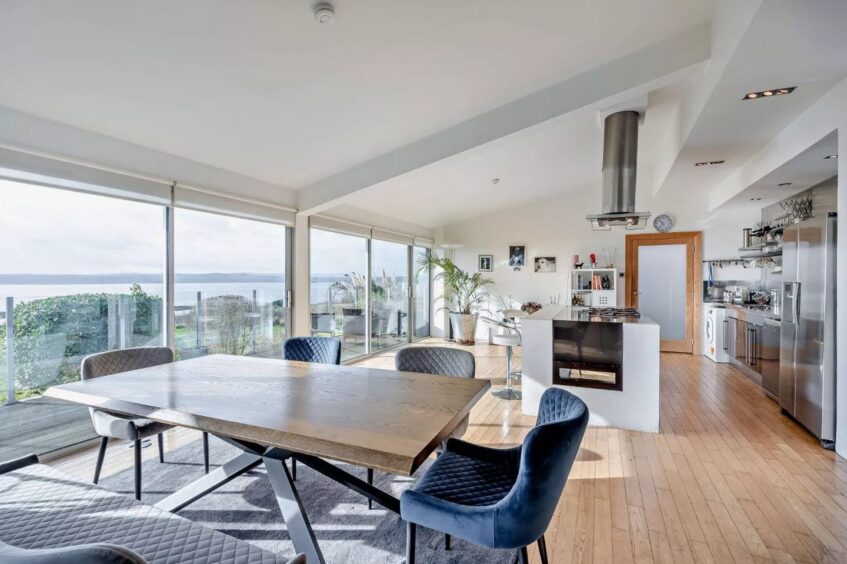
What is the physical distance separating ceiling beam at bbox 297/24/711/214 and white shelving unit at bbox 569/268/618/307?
408 centimetres

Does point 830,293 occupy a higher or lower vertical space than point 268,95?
lower

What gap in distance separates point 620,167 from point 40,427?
208 inches

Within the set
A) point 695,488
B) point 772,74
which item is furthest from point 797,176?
point 695,488

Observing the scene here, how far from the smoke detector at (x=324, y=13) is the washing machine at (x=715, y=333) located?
615 cm

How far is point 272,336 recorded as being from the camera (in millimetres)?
4520

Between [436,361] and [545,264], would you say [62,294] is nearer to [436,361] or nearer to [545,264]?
[436,361]

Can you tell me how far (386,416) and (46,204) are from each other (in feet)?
9.43

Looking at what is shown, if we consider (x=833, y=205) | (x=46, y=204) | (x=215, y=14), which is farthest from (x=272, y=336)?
(x=833, y=205)

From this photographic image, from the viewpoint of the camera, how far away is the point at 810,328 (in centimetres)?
314

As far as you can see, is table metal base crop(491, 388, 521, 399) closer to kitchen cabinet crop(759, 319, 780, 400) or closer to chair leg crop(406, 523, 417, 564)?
kitchen cabinet crop(759, 319, 780, 400)

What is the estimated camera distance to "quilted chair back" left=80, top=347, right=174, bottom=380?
229cm

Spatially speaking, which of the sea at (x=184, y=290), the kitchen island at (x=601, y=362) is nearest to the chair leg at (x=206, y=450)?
the sea at (x=184, y=290)

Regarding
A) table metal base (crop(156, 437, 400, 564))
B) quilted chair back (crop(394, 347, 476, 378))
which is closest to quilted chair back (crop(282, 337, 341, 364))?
quilted chair back (crop(394, 347, 476, 378))

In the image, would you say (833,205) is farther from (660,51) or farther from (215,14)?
(215,14)
